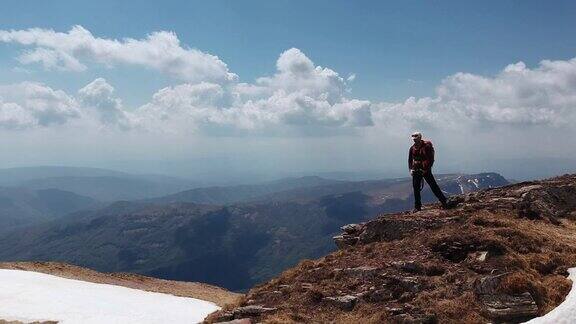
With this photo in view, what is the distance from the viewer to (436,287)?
19.7 meters

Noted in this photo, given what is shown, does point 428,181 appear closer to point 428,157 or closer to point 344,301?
point 428,157

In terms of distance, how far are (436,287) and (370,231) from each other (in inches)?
335

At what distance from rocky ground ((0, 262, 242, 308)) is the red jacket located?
1998cm

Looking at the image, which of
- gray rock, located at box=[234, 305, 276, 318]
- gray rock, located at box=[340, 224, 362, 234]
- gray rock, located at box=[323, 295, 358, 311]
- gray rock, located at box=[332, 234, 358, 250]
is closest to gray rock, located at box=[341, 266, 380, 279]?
gray rock, located at box=[323, 295, 358, 311]

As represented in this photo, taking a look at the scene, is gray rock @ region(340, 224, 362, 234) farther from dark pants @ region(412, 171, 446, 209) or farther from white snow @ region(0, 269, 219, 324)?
white snow @ region(0, 269, 219, 324)

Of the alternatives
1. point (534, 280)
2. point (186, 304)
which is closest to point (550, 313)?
point (534, 280)

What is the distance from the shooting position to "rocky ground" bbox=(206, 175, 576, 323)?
18125mm

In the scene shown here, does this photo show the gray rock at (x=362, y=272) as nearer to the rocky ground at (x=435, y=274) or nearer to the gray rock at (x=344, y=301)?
the rocky ground at (x=435, y=274)

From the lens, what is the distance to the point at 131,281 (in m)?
44.9

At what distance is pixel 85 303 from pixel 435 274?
80.2 ft

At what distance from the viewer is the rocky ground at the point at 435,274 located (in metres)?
18.1

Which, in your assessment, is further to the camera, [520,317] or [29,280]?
[29,280]

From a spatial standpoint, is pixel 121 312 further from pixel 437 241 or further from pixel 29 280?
pixel 437 241

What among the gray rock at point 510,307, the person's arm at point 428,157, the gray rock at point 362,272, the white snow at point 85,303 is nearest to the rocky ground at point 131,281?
the white snow at point 85,303
